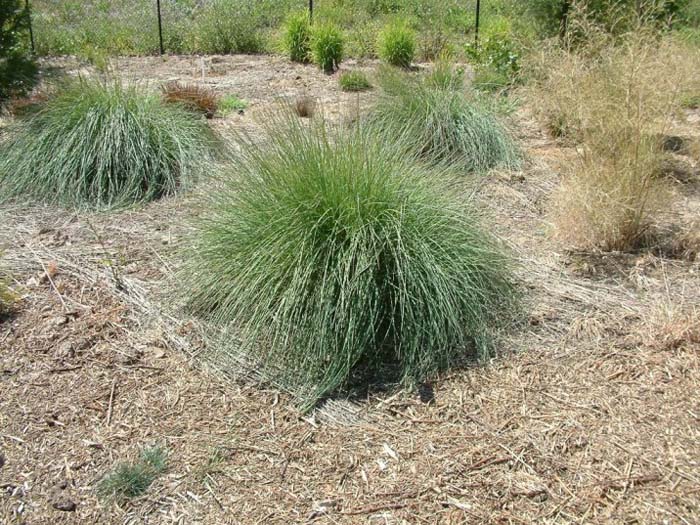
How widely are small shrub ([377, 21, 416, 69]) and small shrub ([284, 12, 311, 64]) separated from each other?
1278 millimetres

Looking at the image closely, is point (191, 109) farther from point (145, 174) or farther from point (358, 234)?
point (358, 234)

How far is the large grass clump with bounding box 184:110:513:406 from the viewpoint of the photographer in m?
3.35

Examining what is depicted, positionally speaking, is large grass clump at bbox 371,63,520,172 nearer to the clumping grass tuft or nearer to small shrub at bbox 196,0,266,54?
the clumping grass tuft

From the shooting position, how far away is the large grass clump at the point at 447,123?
6059 mm

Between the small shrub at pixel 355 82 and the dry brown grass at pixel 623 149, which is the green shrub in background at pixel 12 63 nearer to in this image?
the small shrub at pixel 355 82

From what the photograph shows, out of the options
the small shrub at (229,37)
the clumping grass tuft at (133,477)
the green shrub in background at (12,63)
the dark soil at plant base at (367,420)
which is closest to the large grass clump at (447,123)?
the dark soil at plant base at (367,420)

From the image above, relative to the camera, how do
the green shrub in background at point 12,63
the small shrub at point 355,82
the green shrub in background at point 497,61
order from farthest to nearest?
the small shrub at point 355,82 → the green shrub in background at point 497,61 → the green shrub in background at point 12,63

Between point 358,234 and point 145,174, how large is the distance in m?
2.80

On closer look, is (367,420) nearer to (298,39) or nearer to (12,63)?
(12,63)

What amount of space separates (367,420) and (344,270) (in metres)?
0.72

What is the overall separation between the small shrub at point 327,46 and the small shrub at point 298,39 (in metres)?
0.64

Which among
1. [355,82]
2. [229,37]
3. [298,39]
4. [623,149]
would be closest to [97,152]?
[623,149]

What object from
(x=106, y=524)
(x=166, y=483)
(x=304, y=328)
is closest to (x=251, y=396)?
(x=304, y=328)

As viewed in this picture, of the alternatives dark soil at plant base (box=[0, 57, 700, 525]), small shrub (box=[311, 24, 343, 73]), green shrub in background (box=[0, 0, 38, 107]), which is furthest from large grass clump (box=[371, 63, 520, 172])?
small shrub (box=[311, 24, 343, 73])
